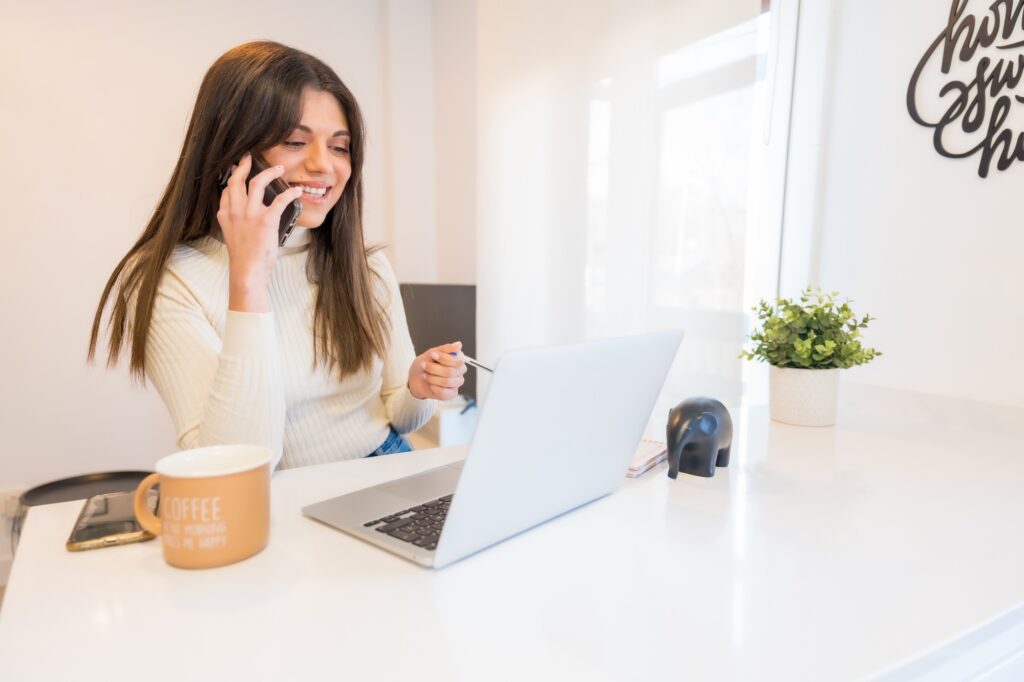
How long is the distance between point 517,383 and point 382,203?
278 centimetres

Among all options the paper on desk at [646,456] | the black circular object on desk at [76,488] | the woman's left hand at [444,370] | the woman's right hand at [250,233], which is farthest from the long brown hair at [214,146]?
the black circular object on desk at [76,488]

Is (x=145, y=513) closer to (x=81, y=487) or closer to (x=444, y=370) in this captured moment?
(x=444, y=370)

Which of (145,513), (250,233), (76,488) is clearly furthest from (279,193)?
(76,488)

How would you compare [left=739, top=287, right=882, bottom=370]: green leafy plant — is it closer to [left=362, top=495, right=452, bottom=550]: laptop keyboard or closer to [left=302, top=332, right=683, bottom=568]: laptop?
[left=302, top=332, right=683, bottom=568]: laptop

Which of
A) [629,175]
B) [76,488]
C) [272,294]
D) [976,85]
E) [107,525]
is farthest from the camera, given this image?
[629,175]

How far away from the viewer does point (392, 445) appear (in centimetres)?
131

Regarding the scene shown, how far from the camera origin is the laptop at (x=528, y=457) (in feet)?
1.93

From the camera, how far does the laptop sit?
0.59 meters

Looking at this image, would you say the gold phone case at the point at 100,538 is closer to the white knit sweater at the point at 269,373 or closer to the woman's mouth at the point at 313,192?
the white knit sweater at the point at 269,373

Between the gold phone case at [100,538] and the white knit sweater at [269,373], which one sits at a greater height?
the white knit sweater at [269,373]

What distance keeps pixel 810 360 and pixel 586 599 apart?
84cm

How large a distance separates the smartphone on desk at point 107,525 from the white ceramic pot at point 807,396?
40.7 inches

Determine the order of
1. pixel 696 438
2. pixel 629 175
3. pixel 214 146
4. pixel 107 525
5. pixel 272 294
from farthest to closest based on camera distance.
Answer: pixel 629 175 → pixel 272 294 → pixel 214 146 → pixel 696 438 → pixel 107 525

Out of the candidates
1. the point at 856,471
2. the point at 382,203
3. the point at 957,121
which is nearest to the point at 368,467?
the point at 856,471
